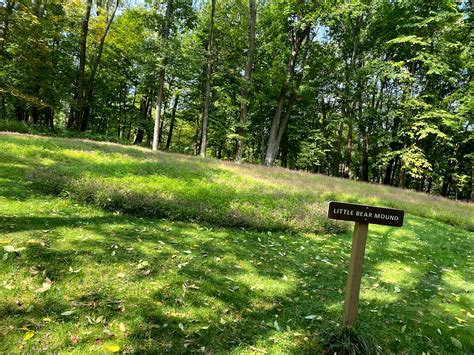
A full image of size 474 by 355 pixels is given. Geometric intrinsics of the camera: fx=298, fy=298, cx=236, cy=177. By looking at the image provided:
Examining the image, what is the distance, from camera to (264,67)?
86.6 ft

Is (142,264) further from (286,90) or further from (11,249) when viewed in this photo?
(286,90)

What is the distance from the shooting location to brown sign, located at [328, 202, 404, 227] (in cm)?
308

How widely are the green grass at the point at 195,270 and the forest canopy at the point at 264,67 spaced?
1106cm

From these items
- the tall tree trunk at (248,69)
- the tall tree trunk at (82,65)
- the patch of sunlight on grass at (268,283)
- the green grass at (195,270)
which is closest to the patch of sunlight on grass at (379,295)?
the green grass at (195,270)

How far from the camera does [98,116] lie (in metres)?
36.2

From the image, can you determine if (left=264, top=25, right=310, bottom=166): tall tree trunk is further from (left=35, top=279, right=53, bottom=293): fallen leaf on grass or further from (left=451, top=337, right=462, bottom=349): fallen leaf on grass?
(left=35, top=279, right=53, bottom=293): fallen leaf on grass

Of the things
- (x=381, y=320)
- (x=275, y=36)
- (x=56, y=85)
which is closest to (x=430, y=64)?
(x=275, y=36)

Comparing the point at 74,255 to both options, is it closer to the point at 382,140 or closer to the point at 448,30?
the point at 382,140

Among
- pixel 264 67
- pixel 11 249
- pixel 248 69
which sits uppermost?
pixel 264 67

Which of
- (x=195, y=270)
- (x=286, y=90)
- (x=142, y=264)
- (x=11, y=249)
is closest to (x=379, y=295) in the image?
(x=195, y=270)

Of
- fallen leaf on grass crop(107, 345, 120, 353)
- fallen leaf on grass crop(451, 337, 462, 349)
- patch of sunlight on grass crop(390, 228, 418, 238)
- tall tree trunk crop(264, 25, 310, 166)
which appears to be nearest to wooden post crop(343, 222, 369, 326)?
fallen leaf on grass crop(451, 337, 462, 349)

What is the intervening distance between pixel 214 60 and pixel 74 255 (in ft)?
63.6

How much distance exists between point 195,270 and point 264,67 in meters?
24.7

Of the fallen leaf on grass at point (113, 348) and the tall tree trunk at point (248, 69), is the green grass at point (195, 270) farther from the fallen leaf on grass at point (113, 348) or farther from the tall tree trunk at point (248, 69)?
the tall tree trunk at point (248, 69)
